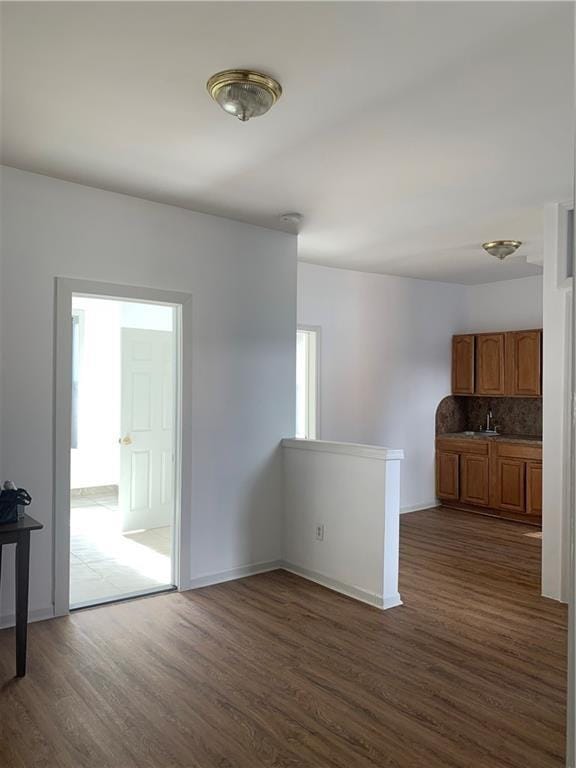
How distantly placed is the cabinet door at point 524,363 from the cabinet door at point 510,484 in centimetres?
78

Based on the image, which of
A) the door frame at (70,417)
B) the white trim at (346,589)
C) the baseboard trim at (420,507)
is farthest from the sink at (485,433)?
the door frame at (70,417)

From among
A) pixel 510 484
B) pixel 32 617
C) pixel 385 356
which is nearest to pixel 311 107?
pixel 32 617

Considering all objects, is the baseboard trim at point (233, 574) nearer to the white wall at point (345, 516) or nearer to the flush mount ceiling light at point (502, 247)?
the white wall at point (345, 516)

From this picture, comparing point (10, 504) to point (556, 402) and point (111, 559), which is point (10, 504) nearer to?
point (111, 559)

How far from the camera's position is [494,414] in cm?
748

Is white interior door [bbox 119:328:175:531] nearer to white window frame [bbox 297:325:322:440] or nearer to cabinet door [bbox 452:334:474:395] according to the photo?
white window frame [bbox 297:325:322:440]

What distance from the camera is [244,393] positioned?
460 centimetres

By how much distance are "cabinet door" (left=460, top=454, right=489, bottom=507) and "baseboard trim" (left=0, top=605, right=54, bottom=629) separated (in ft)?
15.8

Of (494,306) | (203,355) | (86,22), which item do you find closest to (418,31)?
(86,22)

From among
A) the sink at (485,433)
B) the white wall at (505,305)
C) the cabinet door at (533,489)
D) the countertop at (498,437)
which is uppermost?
the white wall at (505,305)

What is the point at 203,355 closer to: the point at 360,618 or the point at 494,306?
the point at 360,618

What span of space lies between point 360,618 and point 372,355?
3.52 m

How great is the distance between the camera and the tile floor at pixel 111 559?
4227 mm

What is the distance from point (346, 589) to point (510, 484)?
3113 millimetres
